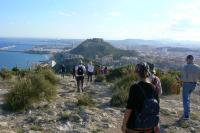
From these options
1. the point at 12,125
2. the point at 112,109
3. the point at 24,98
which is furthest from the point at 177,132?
the point at 24,98

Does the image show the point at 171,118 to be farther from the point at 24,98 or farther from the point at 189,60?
the point at 24,98

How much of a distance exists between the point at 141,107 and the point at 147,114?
14 cm

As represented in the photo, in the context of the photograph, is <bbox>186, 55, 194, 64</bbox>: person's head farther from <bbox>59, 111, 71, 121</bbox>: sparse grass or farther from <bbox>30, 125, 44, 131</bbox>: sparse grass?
<bbox>30, 125, 44, 131</bbox>: sparse grass

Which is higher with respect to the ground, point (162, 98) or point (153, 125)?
point (153, 125)

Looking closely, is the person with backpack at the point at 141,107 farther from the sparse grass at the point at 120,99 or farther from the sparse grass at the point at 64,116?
the sparse grass at the point at 120,99

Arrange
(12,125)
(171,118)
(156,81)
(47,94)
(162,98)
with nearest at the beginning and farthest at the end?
(156,81) < (12,125) < (171,118) < (47,94) < (162,98)

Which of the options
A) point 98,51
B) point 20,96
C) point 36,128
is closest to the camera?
point 36,128

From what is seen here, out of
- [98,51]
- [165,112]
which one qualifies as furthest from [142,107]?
[98,51]

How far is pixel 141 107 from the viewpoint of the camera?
520cm

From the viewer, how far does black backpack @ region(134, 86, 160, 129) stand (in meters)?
5.18

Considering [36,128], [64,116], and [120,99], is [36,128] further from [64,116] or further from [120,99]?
[120,99]

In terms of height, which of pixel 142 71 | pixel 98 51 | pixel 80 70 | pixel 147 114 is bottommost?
pixel 98 51

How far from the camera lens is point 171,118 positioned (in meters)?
11.3

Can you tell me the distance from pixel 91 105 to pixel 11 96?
2.50 m
